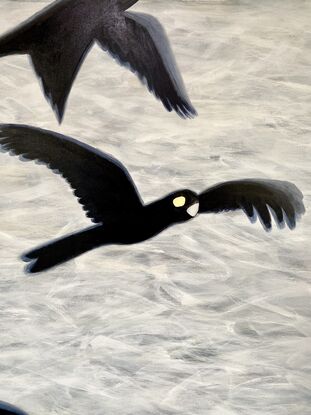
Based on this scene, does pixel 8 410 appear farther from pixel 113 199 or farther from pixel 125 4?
pixel 125 4

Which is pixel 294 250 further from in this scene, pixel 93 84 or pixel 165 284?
pixel 93 84

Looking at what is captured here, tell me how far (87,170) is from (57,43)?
0.95ft

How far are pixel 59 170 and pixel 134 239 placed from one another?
0.22 metres

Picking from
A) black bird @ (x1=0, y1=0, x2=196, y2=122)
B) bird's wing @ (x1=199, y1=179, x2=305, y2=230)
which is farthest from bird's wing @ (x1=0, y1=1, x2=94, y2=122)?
bird's wing @ (x1=199, y1=179, x2=305, y2=230)

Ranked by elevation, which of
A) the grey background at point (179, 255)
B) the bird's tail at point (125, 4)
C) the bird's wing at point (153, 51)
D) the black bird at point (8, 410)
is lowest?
the black bird at point (8, 410)

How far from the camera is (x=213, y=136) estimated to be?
1.13 metres

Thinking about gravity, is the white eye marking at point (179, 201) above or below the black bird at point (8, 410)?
above

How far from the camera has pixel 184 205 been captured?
1116 millimetres

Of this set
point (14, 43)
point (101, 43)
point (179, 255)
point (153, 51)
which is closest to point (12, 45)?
point (14, 43)

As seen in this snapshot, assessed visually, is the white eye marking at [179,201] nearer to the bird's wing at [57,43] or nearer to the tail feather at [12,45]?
the bird's wing at [57,43]

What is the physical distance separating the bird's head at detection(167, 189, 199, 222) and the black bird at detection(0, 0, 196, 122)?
179mm

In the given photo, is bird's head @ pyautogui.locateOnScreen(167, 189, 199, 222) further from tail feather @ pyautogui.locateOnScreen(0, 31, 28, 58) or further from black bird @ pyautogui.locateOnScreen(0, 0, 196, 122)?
tail feather @ pyautogui.locateOnScreen(0, 31, 28, 58)

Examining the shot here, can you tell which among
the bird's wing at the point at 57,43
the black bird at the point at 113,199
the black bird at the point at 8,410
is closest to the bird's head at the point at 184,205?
the black bird at the point at 113,199

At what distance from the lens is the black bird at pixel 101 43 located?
1.14 m
